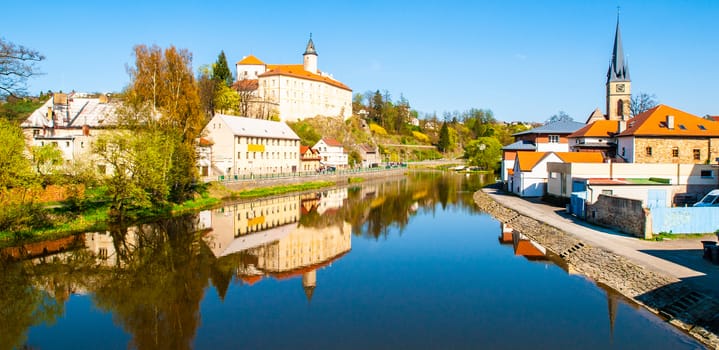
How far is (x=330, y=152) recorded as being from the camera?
7169cm

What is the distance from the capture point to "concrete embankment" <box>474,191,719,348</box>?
38.1 ft

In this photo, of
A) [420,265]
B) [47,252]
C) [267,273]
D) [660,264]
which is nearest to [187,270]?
[267,273]

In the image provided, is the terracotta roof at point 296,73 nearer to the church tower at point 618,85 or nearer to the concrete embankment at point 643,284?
the church tower at point 618,85

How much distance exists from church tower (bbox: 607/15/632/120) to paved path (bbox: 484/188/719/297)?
36.3 m

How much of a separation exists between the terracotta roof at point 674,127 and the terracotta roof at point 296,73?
174 ft

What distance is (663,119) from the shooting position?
3369 centimetres

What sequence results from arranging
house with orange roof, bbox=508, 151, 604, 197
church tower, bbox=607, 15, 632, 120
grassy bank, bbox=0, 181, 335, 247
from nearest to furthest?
grassy bank, bbox=0, 181, 335, 247, house with orange roof, bbox=508, 151, 604, 197, church tower, bbox=607, 15, 632, 120

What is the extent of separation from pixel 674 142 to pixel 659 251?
1923 cm

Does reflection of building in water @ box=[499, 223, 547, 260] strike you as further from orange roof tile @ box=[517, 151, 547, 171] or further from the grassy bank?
the grassy bank

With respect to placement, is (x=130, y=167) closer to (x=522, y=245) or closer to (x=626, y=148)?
(x=522, y=245)

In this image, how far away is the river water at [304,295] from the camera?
468 inches

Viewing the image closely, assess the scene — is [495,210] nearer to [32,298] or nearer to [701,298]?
[701,298]

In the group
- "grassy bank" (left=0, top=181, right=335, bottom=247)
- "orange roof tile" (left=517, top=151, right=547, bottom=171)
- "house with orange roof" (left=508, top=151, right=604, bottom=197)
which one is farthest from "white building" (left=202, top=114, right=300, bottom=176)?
"house with orange roof" (left=508, top=151, right=604, bottom=197)

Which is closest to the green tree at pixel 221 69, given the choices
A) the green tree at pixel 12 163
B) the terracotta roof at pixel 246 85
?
the terracotta roof at pixel 246 85
